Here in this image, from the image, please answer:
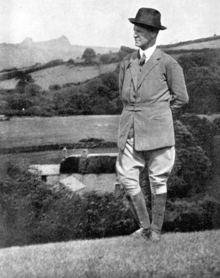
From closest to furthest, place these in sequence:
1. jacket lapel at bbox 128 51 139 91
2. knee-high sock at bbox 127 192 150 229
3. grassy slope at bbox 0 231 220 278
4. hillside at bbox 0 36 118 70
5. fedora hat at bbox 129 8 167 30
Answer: grassy slope at bbox 0 231 220 278, fedora hat at bbox 129 8 167 30, jacket lapel at bbox 128 51 139 91, knee-high sock at bbox 127 192 150 229, hillside at bbox 0 36 118 70

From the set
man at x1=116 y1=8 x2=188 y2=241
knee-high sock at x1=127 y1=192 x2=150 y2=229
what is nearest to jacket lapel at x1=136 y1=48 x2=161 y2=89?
man at x1=116 y1=8 x2=188 y2=241

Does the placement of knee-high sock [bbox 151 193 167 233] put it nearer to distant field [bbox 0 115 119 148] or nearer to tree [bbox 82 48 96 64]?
distant field [bbox 0 115 119 148]

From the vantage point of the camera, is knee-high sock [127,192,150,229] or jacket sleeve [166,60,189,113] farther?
knee-high sock [127,192,150,229]

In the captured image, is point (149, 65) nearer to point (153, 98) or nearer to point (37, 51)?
point (153, 98)

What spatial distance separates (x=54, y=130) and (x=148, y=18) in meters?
1.53

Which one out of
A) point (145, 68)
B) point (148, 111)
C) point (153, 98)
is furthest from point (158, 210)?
point (145, 68)

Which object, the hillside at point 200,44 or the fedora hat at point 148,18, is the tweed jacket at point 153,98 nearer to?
the fedora hat at point 148,18

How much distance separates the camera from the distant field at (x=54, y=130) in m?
5.53

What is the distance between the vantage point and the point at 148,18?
491cm

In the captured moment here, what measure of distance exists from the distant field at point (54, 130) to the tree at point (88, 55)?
2.00 ft

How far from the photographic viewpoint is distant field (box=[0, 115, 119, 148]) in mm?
5527

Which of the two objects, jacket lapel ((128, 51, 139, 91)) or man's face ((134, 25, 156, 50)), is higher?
man's face ((134, 25, 156, 50))

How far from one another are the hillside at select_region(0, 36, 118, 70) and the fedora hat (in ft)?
2.60

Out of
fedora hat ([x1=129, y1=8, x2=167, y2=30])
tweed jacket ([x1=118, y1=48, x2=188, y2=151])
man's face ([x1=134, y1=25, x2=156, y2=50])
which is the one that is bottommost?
tweed jacket ([x1=118, y1=48, x2=188, y2=151])
